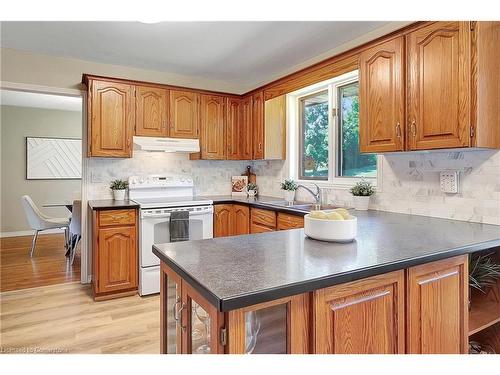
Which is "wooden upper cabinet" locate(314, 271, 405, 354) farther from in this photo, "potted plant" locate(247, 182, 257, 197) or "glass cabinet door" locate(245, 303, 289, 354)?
"potted plant" locate(247, 182, 257, 197)

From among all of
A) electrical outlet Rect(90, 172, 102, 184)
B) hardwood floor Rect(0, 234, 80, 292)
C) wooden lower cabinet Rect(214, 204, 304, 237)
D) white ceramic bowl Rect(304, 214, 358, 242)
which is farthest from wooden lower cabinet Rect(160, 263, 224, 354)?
hardwood floor Rect(0, 234, 80, 292)

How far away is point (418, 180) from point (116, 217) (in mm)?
2642

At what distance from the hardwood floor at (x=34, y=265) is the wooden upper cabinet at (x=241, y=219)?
6.22ft

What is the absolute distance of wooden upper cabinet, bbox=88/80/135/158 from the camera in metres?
3.15

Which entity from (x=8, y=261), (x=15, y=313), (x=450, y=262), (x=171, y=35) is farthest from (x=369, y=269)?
(x=8, y=261)

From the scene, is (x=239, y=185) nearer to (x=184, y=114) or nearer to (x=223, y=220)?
(x=223, y=220)

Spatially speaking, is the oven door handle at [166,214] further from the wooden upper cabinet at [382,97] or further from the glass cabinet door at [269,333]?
the glass cabinet door at [269,333]

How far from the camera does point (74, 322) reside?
8.29 feet

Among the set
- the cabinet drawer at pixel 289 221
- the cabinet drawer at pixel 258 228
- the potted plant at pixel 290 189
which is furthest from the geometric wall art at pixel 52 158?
the cabinet drawer at pixel 289 221

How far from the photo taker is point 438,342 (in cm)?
133

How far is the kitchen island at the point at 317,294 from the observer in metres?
0.92

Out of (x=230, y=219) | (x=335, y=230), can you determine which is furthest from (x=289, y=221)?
(x=335, y=230)

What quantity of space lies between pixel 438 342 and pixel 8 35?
12.8 feet
